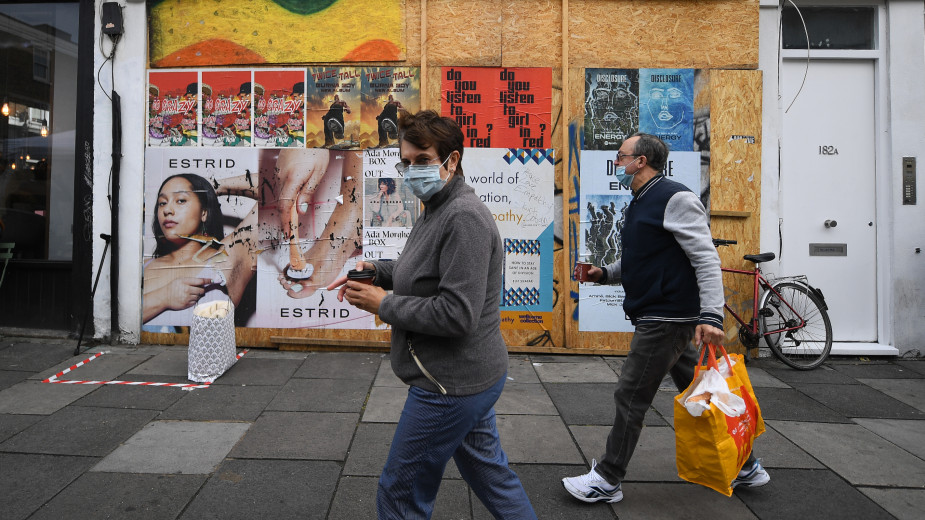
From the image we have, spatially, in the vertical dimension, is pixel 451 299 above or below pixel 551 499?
above

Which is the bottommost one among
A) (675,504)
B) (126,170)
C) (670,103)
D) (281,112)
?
(675,504)

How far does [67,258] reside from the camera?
6730mm

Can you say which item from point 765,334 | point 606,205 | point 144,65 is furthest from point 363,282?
point 144,65

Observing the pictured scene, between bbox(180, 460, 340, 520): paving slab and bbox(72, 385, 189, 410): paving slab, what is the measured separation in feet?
4.70

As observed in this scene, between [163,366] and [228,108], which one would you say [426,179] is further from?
[228,108]

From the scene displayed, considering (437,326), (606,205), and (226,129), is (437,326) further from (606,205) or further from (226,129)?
(226,129)

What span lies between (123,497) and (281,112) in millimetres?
4364

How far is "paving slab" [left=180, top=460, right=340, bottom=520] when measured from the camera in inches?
120

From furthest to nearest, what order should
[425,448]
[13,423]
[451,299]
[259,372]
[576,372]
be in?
[576,372], [259,372], [13,423], [425,448], [451,299]

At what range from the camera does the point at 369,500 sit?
3205mm

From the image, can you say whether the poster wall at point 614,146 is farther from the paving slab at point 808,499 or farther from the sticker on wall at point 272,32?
the paving slab at point 808,499

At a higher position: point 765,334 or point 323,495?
point 765,334

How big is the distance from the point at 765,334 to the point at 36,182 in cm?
850

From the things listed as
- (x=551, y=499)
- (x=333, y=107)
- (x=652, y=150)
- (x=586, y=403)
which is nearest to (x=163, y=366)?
(x=333, y=107)
